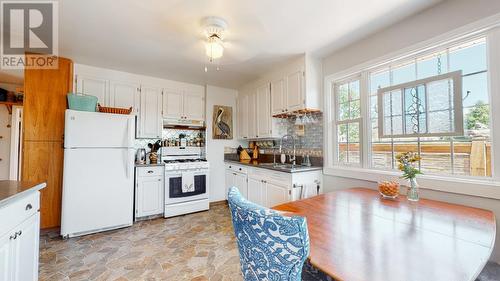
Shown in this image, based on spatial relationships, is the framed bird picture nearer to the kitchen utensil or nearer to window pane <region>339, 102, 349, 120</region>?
the kitchen utensil

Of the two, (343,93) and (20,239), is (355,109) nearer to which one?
(343,93)

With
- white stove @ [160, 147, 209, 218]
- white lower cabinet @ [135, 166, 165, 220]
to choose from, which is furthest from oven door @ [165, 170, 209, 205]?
white lower cabinet @ [135, 166, 165, 220]

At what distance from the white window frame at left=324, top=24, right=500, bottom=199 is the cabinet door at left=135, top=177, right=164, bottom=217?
2686 millimetres

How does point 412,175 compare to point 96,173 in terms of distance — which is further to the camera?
point 96,173

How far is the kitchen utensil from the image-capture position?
Answer: 3297mm

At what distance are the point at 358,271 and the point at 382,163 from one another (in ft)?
6.19

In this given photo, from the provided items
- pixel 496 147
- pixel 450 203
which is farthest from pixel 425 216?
pixel 496 147

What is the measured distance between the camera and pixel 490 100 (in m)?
1.46

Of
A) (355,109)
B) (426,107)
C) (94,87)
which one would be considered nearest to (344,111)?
(355,109)

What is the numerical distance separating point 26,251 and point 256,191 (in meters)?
2.39

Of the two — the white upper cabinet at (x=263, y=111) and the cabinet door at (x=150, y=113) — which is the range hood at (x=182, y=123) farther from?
the white upper cabinet at (x=263, y=111)

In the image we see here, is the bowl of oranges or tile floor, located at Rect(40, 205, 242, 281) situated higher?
the bowl of oranges

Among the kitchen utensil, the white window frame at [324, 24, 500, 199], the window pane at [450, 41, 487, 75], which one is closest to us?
the white window frame at [324, 24, 500, 199]

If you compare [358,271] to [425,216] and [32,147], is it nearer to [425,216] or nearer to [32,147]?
[425,216]
